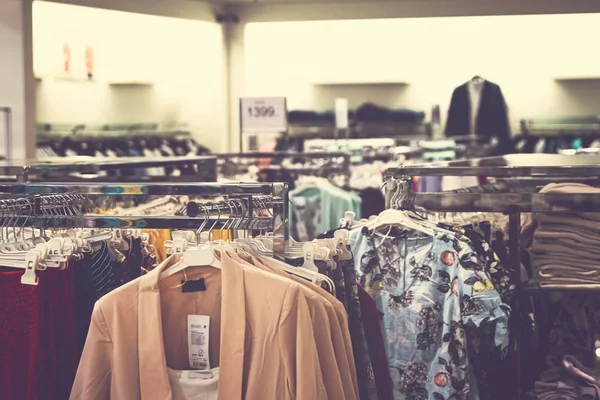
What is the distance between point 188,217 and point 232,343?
0.36 metres

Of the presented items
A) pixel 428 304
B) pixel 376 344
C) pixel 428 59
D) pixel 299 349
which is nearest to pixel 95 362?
pixel 299 349

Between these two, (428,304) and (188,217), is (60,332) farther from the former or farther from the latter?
(428,304)

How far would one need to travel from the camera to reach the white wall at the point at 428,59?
26.8ft

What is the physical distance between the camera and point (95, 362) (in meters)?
2.14

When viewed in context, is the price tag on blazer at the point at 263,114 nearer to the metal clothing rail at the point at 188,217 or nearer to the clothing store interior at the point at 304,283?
the clothing store interior at the point at 304,283

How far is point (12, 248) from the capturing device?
2445 millimetres

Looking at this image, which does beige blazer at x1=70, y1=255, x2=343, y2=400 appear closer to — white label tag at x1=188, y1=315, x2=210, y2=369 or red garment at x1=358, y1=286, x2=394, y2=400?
white label tag at x1=188, y1=315, x2=210, y2=369

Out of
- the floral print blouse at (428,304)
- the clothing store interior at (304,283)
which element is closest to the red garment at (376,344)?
the clothing store interior at (304,283)

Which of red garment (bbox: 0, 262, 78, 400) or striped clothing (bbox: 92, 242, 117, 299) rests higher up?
striped clothing (bbox: 92, 242, 117, 299)

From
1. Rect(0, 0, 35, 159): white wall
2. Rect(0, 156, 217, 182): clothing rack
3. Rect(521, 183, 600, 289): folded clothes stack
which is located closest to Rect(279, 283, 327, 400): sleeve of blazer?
Rect(521, 183, 600, 289): folded clothes stack

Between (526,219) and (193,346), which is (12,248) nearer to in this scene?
(193,346)

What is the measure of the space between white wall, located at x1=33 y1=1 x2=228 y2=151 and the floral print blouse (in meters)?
4.65

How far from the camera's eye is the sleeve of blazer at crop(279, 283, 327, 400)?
2.03m

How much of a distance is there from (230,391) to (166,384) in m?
0.16
